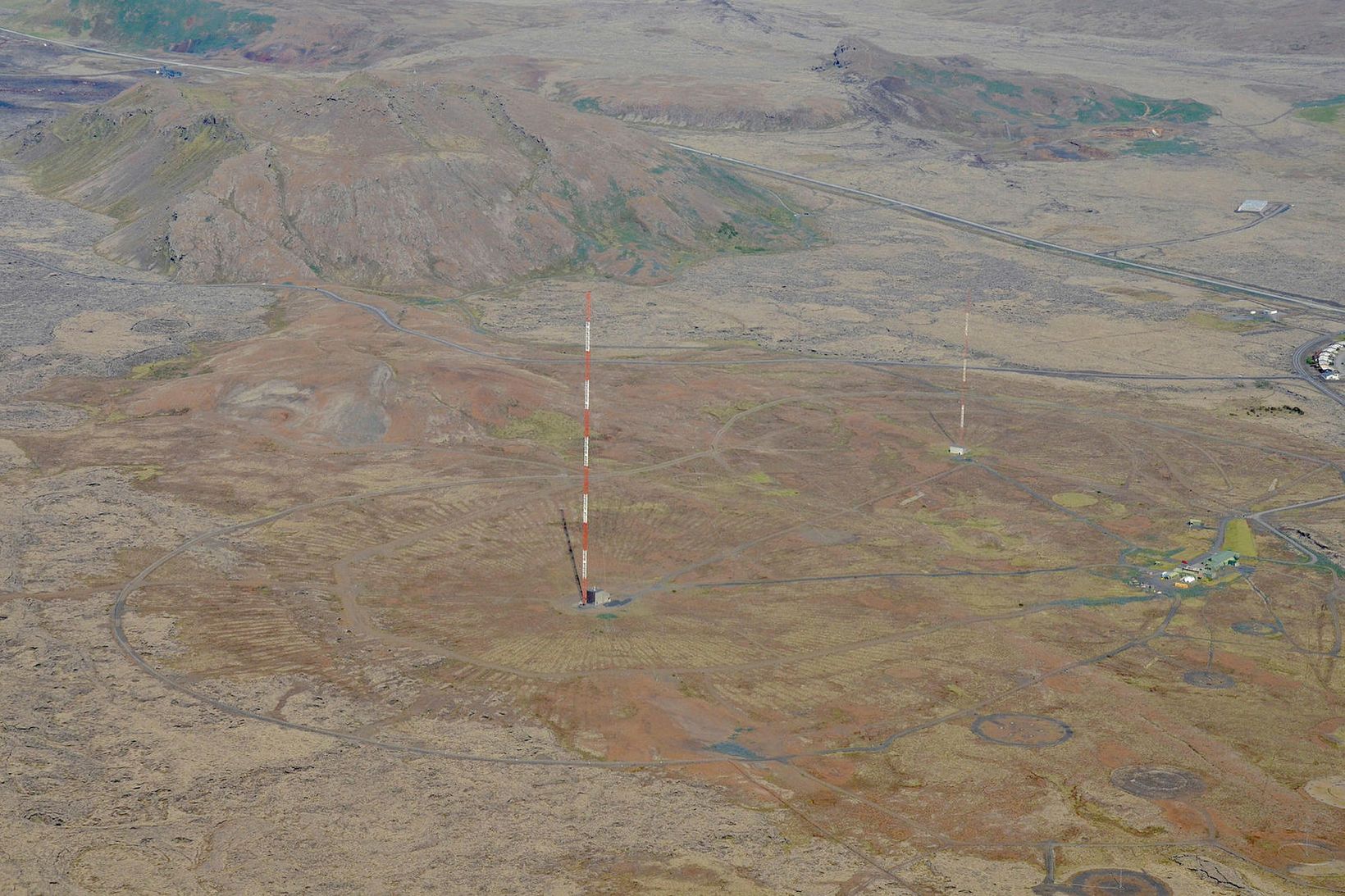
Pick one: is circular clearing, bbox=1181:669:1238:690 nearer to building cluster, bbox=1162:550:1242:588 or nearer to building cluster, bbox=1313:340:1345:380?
building cluster, bbox=1162:550:1242:588

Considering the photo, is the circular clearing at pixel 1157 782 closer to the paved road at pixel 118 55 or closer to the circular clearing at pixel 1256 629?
the circular clearing at pixel 1256 629

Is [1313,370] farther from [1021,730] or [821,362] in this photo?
[1021,730]

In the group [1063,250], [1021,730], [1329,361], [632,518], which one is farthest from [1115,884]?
[1063,250]

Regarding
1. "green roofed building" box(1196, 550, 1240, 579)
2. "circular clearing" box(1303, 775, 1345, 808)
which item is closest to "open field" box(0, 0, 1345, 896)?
"circular clearing" box(1303, 775, 1345, 808)

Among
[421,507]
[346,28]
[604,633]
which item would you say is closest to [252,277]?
[421,507]

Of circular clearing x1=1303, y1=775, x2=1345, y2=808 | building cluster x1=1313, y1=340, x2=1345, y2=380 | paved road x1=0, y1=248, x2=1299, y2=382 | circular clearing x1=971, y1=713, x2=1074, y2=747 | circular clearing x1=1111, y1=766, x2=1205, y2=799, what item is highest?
building cluster x1=1313, y1=340, x2=1345, y2=380

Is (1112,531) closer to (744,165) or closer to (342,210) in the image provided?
(342,210)
